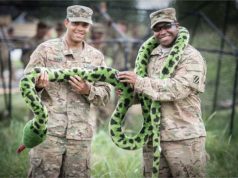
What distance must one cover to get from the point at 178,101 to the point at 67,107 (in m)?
1.00

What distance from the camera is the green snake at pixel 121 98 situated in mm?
3793

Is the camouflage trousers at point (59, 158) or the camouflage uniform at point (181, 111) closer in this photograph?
the camouflage uniform at point (181, 111)

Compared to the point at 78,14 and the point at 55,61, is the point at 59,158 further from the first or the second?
the point at 78,14

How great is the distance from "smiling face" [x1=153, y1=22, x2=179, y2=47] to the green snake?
0.06m

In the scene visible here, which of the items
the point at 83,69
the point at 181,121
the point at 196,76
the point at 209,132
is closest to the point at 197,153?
the point at 181,121

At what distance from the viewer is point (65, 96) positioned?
4070 mm

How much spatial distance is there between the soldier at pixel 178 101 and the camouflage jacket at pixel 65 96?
48 cm

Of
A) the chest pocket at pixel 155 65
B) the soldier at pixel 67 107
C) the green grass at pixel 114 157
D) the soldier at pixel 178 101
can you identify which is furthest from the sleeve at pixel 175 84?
the green grass at pixel 114 157

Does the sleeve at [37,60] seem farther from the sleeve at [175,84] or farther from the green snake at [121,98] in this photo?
the sleeve at [175,84]

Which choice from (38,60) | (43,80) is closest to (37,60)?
(38,60)

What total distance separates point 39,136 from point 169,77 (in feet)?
4.01

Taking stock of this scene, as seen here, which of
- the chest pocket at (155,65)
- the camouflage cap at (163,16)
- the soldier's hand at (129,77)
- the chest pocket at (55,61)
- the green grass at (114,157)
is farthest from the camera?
the green grass at (114,157)

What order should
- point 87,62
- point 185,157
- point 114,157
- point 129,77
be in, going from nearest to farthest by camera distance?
point 129,77 < point 185,157 < point 87,62 < point 114,157

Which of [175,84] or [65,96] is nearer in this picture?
[175,84]
